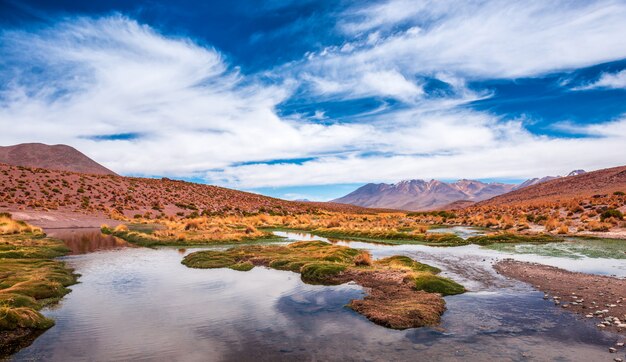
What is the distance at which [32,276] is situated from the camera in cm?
1864

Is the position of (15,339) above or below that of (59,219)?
below

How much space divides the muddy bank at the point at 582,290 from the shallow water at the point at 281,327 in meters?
0.73

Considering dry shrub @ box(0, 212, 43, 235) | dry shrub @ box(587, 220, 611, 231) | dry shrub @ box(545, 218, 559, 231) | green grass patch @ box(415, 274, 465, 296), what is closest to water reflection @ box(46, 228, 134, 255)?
dry shrub @ box(0, 212, 43, 235)

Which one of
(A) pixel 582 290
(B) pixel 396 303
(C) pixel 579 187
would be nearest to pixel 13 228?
(B) pixel 396 303

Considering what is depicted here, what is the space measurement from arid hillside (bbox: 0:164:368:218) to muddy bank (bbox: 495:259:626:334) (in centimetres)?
6164

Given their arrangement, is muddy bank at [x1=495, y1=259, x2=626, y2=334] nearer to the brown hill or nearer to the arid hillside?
the arid hillside

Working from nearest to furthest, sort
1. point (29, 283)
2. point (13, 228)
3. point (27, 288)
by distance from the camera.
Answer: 1. point (27, 288)
2. point (29, 283)
3. point (13, 228)

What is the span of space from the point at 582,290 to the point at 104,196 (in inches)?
3253

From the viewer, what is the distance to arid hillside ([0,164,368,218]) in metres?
65.9

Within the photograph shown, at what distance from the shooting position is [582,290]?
16656 millimetres

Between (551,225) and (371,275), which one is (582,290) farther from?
(551,225)

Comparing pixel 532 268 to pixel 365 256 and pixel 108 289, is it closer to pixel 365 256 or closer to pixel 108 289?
pixel 365 256

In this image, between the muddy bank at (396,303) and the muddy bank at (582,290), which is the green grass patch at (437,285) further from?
the muddy bank at (582,290)

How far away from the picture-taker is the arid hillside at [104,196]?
216 ft
